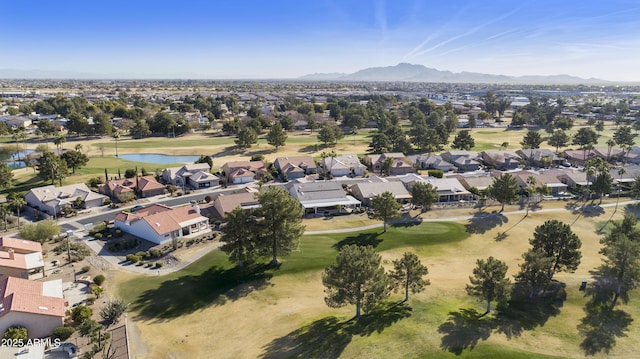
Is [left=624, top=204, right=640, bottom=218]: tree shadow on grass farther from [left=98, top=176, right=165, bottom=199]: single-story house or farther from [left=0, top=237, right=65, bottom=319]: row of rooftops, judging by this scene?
[left=98, top=176, right=165, bottom=199]: single-story house

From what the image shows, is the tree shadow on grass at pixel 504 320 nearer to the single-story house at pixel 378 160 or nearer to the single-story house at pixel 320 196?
the single-story house at pixel 320 196

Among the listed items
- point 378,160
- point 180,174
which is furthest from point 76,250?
point 378,160

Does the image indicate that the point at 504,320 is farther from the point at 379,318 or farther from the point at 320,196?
the point at 320,196

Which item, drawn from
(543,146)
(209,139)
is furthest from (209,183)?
(543,146)

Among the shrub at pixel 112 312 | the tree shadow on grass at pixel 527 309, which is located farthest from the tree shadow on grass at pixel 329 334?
the shrub at pixel 112 312

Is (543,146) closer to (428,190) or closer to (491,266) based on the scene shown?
(428,190)

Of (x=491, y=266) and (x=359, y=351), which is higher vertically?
(x=491, y=266)

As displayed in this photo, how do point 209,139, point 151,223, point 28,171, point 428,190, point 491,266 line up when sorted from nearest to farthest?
point 491,266 → point 151,223 → point 428,190 → point 28,171 → point 209,139
